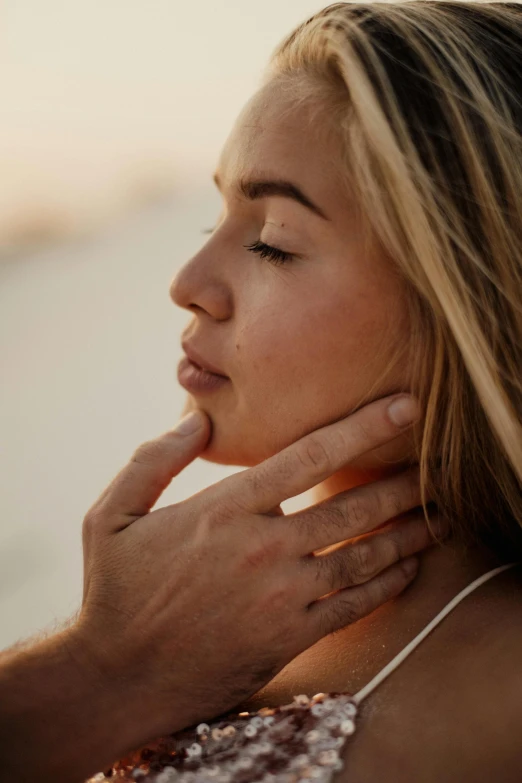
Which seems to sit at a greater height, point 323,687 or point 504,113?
point 504,113

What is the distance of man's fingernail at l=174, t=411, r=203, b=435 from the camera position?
4.17ft

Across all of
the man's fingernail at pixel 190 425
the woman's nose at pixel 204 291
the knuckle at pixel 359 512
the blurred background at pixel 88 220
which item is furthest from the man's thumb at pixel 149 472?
the blurred background at pixel 88 220

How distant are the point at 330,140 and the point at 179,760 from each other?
894mm

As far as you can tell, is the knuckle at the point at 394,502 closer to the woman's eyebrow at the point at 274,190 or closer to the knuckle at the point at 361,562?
the knuckle at the point at 361,562

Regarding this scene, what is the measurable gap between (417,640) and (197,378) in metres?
0.52

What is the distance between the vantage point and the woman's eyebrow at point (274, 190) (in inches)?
45.6

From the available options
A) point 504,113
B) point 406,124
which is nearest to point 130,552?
point 406,124

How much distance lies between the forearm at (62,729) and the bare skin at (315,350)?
19 cm

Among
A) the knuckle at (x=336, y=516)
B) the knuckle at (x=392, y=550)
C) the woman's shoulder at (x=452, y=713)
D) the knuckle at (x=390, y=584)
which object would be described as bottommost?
the woman's shoulder at (x=452, y=713)

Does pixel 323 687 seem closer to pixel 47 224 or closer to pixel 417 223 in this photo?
pixel 417 223

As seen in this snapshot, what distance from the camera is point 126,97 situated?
2264 millimetres

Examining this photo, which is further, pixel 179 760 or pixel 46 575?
pixel 46 575

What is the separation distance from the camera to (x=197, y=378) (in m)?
1.27

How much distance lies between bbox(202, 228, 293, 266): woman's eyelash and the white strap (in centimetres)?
54
